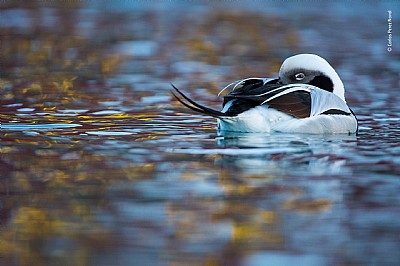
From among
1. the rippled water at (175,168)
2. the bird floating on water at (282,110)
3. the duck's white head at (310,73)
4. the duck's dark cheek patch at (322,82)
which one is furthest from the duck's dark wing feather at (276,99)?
the duck's dark cheek patch at (322,82)

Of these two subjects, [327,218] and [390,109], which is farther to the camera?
[390,109]

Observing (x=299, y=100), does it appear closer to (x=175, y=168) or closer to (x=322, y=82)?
(x=322, y=82)

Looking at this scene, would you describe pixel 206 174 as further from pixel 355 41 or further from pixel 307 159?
pixel 355 41

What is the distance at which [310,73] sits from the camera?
8.92 m

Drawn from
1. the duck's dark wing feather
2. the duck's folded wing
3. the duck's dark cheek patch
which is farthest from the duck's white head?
the duck's dark wing feather

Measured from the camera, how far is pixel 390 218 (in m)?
5.49

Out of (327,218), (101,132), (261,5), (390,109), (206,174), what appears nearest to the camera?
(327,218)

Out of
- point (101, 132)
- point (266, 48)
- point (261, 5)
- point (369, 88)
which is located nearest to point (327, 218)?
point (101, 132)

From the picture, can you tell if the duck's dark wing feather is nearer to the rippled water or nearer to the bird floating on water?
the bird floating on water

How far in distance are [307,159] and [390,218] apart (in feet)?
5.82

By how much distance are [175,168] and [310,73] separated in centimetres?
245

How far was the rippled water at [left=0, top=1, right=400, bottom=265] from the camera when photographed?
195 inches

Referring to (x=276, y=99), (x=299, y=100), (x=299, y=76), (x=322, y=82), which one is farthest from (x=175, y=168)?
(x=322, y=82)

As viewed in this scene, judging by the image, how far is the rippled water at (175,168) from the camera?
4.95 metres
